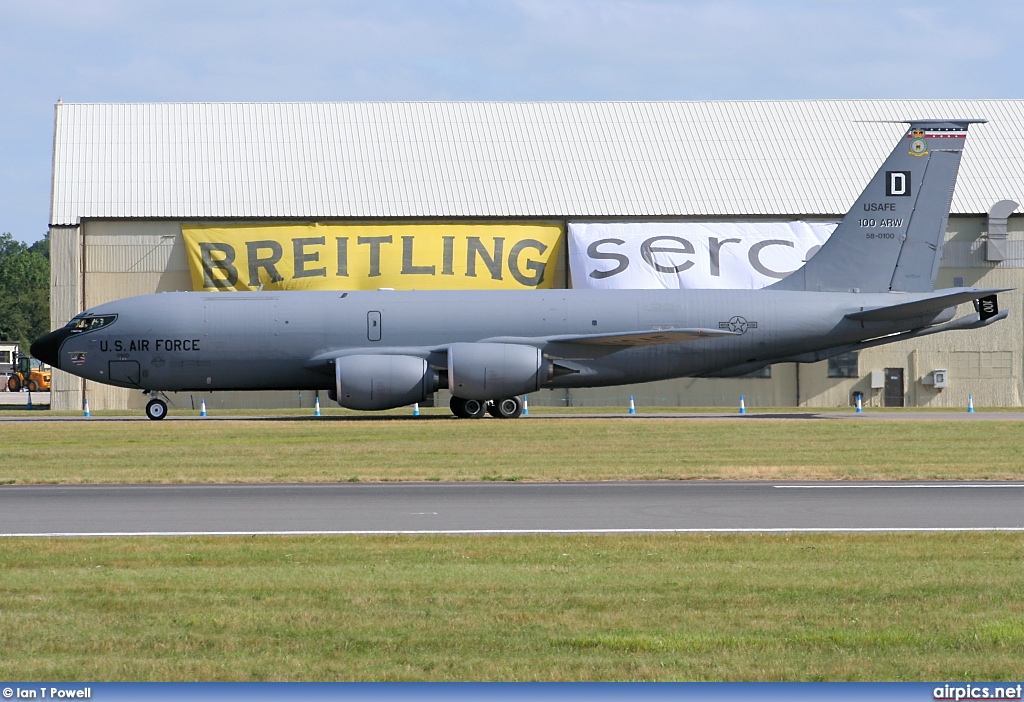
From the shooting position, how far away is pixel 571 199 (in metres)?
55.7

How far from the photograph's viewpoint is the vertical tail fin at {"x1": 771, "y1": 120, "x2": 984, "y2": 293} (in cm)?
3997

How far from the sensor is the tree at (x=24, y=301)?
13300cm

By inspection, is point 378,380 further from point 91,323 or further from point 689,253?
point 689,253

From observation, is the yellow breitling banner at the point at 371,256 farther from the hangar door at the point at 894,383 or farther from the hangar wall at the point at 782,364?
the hangar door at the point at 894,383

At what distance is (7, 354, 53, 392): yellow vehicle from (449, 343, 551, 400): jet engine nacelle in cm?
5693

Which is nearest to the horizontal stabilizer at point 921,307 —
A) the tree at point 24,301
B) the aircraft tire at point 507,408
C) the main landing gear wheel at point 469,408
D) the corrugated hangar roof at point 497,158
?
the aircraft tire at point 507,408

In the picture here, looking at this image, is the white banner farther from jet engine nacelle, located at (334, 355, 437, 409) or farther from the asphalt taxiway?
the asphalt taxiway

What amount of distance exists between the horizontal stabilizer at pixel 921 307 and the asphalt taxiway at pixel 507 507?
63.9 ft

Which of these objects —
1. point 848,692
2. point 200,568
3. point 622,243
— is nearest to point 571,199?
point 622,243

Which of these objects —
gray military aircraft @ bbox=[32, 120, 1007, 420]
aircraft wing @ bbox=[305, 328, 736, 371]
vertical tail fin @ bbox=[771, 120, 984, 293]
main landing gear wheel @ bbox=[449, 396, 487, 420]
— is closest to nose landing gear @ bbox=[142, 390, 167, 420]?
gray military aircraft @ bbox=[32, 120, 1007, 420]

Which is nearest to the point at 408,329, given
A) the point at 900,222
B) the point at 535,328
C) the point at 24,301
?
the point at 535,328

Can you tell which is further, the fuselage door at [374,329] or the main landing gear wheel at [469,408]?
the main landing gear wheel at [469,408]

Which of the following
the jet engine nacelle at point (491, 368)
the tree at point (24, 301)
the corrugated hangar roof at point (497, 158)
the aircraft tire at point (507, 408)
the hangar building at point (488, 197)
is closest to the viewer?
the jet engine nacelle at point (491, 368)

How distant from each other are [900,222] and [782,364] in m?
14.1
